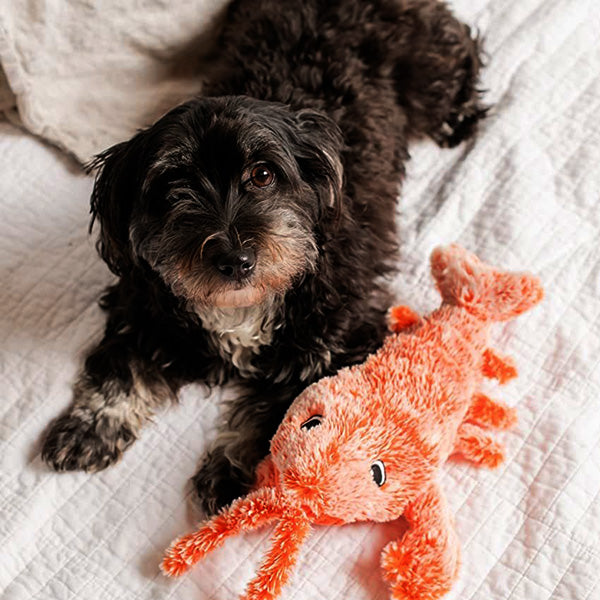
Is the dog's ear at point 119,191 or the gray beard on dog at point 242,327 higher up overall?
the dog's ear at point 119,191

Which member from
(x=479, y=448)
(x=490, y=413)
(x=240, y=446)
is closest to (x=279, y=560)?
(x=240, y=446)

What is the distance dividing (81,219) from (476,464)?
1.67 m

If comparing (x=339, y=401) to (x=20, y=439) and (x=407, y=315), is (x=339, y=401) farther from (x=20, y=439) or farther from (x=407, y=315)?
(x=20, y=439)

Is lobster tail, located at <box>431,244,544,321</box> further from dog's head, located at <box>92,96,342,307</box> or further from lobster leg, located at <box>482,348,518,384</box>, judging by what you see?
dog's head, located at <box>92,96,342,307</box>

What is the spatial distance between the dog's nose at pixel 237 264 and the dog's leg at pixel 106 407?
0.63 m

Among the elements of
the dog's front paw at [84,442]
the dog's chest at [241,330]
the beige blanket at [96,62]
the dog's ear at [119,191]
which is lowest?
the dog's front paw at [84,442]

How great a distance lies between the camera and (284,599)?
2018mm

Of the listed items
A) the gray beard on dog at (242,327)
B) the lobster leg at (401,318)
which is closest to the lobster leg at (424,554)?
the lobster leg at (401,318)

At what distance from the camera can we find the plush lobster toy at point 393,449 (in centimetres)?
192

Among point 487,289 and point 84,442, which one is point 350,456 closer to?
point 487,289

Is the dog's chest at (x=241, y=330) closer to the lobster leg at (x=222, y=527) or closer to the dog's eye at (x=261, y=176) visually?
the dog's eye at (x=261, y=176)

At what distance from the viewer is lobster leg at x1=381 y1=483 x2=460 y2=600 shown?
193cm

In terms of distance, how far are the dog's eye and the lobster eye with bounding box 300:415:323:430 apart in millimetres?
642

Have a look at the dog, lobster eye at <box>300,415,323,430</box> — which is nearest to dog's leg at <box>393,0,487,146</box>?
the dog
